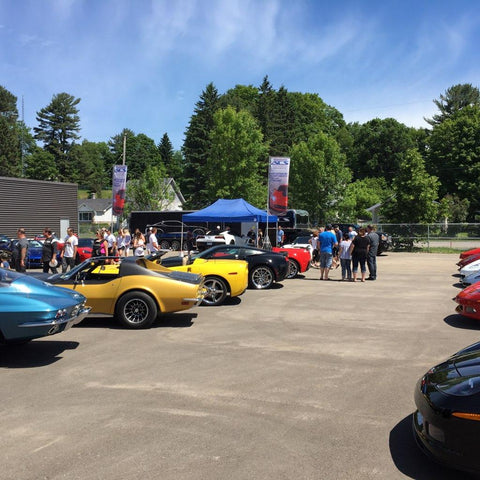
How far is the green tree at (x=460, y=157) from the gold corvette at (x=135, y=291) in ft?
181

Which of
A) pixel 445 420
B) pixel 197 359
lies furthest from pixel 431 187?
pixel 445 420

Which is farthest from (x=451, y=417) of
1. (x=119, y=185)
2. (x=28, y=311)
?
(x=119, y=185)

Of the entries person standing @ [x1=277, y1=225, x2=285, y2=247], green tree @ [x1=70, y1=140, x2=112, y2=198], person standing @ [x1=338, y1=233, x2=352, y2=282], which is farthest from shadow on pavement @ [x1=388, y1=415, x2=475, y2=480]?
green tree @ [x1=70, y1=140, x2=112, y2=198]

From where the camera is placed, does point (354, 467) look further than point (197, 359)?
No

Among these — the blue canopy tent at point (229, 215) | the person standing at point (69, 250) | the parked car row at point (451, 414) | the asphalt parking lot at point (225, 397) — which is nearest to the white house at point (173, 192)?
the blue canopy tent at point (229, 215)

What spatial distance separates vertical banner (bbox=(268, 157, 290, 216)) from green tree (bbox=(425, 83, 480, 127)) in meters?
69.1

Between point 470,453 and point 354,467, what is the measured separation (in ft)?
2.81

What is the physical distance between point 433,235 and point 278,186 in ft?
54.7

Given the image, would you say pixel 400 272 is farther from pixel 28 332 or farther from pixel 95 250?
pixel 28 332

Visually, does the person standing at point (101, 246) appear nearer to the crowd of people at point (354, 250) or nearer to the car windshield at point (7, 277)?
the crowd of people at point (354, 250)

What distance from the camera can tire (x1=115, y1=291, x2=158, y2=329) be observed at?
27.7ft

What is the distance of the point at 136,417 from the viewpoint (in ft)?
15.0

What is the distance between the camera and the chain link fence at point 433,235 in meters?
32.9

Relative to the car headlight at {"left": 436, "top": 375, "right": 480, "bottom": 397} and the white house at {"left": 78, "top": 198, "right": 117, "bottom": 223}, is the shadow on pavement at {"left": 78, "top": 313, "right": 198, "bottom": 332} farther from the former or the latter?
the white house at {"left": 78, "top": 198, "right": 117, "bottom": 223}
